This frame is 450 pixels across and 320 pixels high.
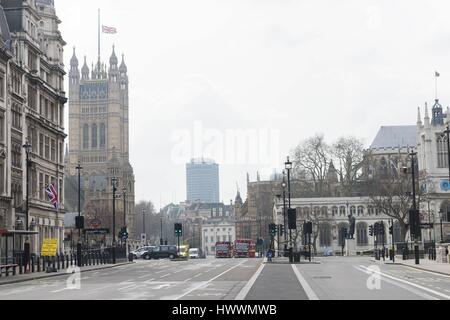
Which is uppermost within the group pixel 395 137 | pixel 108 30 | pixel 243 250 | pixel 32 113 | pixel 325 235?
pixel 108 30

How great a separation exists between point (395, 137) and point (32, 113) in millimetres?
107692

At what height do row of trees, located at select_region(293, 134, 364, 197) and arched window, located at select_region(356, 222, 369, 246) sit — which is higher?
row of trees, located at select_region(293, 134, 364, 197)

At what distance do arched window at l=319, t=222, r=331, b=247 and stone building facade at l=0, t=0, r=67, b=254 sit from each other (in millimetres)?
62683

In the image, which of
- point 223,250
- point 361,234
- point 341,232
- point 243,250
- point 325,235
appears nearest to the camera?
point 243,250

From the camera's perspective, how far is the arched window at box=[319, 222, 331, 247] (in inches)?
5364

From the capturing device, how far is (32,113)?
2894 inches

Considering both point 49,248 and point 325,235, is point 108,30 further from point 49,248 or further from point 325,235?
point 49,248

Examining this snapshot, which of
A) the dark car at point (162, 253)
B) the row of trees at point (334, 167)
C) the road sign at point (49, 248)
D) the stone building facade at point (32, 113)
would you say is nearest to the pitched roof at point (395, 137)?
the row of trees at point (334, 167)

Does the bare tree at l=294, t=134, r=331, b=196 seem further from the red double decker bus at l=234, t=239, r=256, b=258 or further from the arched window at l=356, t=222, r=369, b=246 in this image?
the red double decker bus at l=234, t=239, r=256, b=258

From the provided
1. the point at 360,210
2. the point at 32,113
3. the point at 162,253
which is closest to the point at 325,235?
the point at 360,210

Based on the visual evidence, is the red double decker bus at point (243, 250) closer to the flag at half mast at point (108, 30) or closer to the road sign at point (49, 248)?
the road sign at point (49, 248)

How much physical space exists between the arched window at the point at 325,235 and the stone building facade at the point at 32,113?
6268cm

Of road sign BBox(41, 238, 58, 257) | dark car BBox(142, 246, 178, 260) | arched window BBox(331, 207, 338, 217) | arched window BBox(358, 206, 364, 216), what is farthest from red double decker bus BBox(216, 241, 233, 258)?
road sign BBox(41, 238, 58, 257)

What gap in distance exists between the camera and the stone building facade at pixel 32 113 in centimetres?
6562
